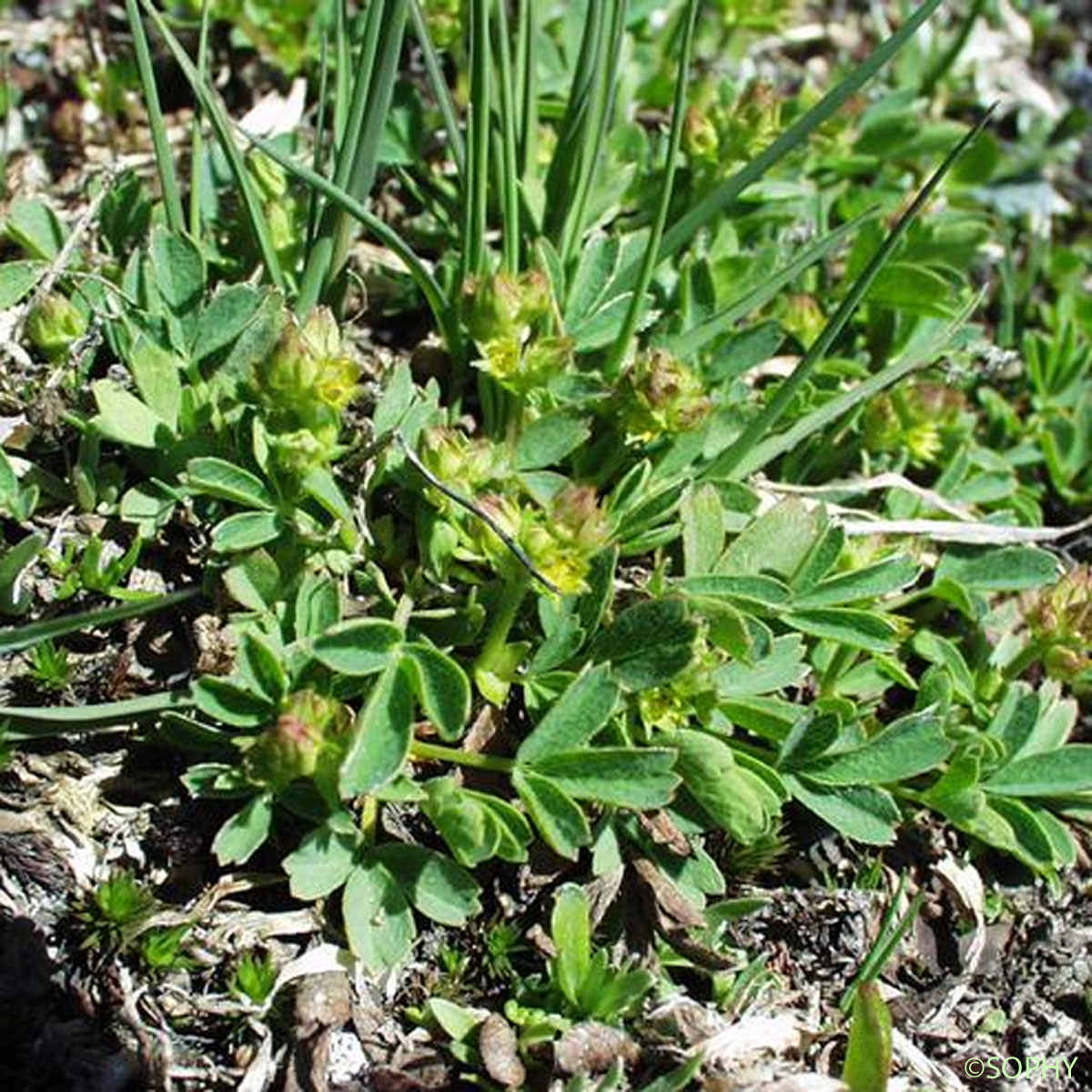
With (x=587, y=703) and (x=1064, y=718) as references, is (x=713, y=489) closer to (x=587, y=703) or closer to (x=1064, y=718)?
(x=587, y=703)

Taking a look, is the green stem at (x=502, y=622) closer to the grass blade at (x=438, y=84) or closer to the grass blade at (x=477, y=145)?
the grass blade at (x=477, y=145)

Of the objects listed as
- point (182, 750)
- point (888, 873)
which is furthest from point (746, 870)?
point (182, 750)

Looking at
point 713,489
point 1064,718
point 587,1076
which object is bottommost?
point 587,1076

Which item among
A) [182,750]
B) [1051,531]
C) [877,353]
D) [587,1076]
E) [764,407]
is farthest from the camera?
[877,353]

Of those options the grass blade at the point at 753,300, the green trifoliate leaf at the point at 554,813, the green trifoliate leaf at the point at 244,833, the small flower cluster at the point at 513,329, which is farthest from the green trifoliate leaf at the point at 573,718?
the grass blade at the point at 753,300

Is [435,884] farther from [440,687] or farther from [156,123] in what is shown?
[156,123]

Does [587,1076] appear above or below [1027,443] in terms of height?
below
